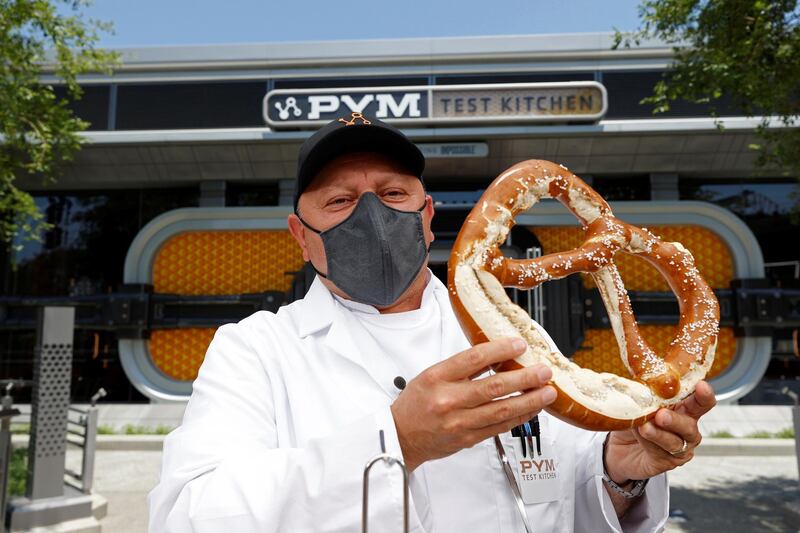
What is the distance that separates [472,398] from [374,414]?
0.78ft

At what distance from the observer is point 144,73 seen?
40.9 ft

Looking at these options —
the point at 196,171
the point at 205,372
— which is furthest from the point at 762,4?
the point at 196,171

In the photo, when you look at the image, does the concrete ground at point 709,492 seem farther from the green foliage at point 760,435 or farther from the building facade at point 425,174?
the building facade at point 425,174

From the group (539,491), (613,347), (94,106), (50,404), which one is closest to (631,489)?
(539,491)

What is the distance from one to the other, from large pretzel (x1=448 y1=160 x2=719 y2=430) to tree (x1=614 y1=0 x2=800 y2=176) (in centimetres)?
560

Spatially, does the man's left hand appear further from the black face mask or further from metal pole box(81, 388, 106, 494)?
metal pole box(81, 388, 106, 494)

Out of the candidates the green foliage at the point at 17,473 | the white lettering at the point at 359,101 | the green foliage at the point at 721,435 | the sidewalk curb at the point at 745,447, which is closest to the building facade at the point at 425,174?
the white lettering at the point at 359,101

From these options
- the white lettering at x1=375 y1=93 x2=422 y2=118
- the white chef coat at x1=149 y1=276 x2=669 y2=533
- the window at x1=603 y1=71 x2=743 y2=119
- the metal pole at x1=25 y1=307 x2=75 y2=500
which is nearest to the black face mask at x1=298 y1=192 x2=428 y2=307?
the white chef coat at x1=149 y1=276 x2=669 y2=533

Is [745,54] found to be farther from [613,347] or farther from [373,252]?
[613,347]

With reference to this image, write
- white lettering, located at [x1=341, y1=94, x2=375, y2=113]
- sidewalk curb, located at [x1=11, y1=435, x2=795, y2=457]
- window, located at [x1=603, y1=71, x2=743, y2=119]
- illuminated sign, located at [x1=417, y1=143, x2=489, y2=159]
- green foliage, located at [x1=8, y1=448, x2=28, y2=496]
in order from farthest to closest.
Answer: window, located at [x1=603, y1=71, x2=743, y2=119] → illuminated sign, located at [x1=417, y1=143, x2=489, y2=159] → white lettering, located at [x1=341, y1=94, x2=375, y2=113] → sidewalk curb, located at [x1=11, y1=435, x2=795, y2=457] → green foliage, located at [x1=8, y1=448, x2=28, y2=496]

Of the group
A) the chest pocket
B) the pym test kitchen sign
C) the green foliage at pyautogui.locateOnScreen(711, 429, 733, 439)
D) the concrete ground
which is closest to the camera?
the chest pocket

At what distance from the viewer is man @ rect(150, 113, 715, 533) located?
108 cm

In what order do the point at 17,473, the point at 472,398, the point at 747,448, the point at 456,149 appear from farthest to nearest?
the point at 456,149
the point at 747,448
the point at 17,473
the point at 472,398

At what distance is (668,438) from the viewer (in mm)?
1308
